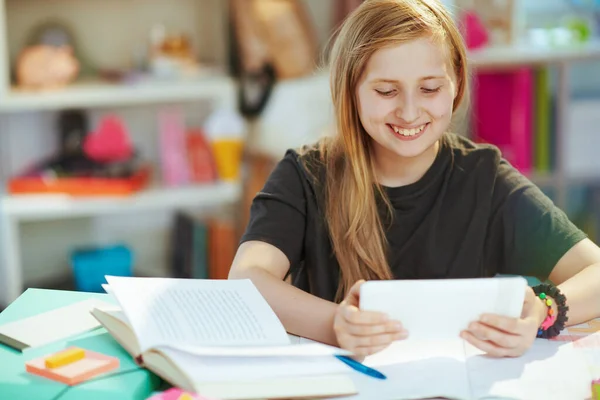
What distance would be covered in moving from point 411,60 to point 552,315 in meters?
0.40

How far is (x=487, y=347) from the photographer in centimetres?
104

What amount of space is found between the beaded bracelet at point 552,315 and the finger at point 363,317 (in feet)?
0.81

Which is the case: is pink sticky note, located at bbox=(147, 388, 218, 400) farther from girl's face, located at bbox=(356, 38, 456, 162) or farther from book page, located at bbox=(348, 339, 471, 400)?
girl's face, located at bbox=(356, 38, 456, 162)

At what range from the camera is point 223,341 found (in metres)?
0.99

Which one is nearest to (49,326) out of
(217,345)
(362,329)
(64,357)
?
(64,357)

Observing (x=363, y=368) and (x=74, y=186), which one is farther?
(x=74, y=186)

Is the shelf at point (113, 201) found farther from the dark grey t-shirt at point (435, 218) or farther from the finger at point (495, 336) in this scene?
the finger at point (495, 336)

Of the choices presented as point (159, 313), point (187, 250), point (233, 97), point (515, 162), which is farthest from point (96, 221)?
point (159, 313)

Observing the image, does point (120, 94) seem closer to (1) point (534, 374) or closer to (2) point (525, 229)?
(2) point (525, 229)

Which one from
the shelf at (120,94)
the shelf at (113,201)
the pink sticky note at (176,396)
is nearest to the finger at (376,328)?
the pink sticky note at (176,396)

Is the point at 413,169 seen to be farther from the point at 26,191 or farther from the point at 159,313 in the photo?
the point at 26,191

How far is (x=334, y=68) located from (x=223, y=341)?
530 millimetres

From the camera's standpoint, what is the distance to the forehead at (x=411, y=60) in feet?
4.11

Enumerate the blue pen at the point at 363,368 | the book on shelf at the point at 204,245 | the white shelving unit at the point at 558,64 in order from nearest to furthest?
the blue pen at the point at 363,368 < the white shelving unit at the point at 558,64 < the book on shelf at the point at 204,245
